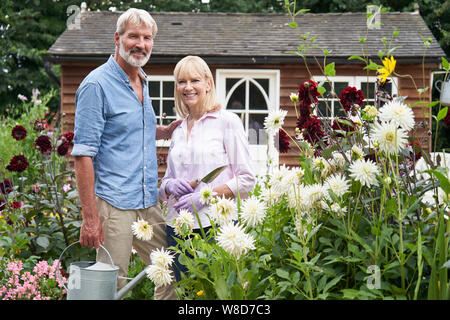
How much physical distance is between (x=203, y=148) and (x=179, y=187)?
0.21m

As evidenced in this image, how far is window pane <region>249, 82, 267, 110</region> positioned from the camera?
889 cm

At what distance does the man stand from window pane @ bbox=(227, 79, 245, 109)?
648 centimetres

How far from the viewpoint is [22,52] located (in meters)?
15.5

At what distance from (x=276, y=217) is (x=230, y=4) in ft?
53.7

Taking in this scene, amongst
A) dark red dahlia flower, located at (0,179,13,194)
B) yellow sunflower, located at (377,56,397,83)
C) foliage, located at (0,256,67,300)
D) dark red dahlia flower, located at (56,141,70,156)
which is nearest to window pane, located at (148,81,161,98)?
dark red dahlia flower, located at (0,179,13,194)

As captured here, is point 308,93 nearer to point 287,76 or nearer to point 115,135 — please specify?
A: point 115,135

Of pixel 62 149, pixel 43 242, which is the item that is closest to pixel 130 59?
pixel 62 149

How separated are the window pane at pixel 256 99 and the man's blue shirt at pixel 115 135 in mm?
6520

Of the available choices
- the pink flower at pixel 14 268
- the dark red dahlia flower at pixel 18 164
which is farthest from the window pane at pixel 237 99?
the pink flower at pixel 14 268

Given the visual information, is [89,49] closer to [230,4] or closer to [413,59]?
[413,59]

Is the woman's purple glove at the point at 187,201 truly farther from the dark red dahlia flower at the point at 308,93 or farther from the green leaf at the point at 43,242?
the green leaf at the point at 43,242

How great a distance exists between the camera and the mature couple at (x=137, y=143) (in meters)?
2.32

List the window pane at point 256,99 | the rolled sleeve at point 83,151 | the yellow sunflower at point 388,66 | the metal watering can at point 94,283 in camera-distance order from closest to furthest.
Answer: the yellow sunflower at point 388,66 → the metal watering can at point 94,283 → the rolled sleeve at point 83,151 → the window pane at point 256,99
